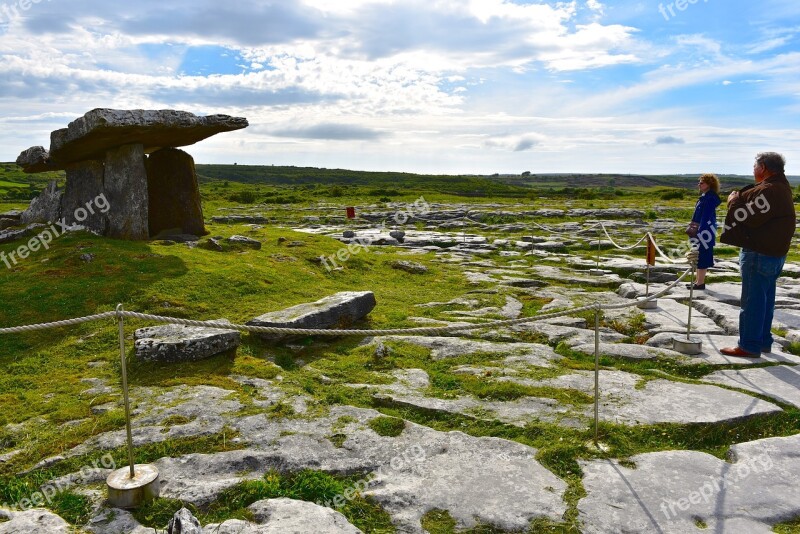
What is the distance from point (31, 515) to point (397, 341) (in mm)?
6148

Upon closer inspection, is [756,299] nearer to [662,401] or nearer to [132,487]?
[662,401]

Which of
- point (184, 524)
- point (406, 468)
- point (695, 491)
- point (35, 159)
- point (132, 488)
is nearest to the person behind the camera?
point (184, 524)

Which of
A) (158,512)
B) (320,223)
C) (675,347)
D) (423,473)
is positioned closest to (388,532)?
(423,473)

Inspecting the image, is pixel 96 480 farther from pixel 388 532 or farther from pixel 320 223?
pixel 320 223

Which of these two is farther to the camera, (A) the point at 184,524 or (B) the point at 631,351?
(B) the point at 631,351

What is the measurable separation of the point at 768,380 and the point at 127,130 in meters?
14.5

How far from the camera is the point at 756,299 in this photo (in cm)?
864

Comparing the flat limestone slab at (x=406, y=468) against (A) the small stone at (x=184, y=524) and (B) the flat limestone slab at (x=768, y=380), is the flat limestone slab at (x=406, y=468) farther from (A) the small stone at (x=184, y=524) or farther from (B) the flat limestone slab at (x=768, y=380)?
(B) the flat limestone slab at (x=768, y=380)

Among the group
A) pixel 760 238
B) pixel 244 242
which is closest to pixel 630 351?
pixel 760 238

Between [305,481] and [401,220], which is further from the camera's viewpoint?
[401,220]

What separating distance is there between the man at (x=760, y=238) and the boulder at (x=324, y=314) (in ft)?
20.2

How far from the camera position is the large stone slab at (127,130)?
14.1 m

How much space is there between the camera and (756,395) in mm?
7301

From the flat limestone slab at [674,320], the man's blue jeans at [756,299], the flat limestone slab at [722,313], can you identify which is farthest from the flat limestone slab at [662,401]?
the flat limestone slab at [722,313]
